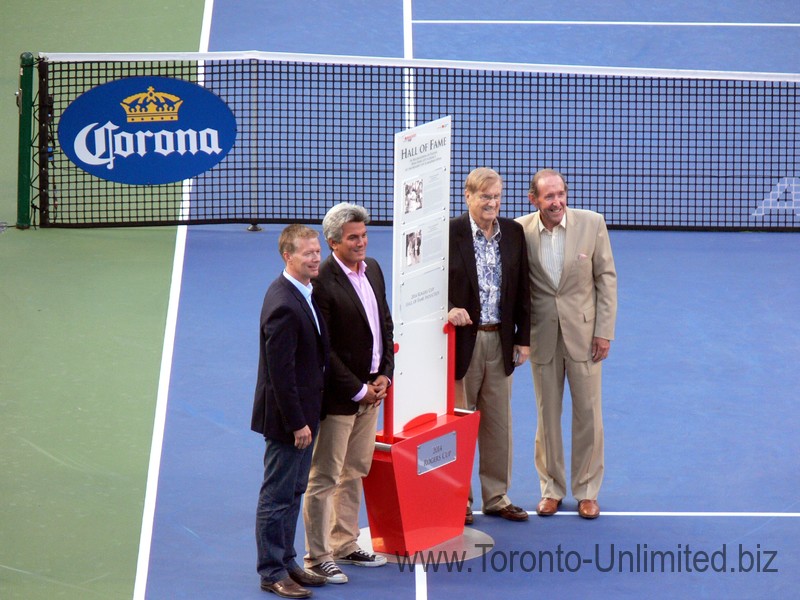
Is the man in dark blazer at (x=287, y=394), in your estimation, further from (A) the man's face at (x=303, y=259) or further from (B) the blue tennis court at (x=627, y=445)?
(B) the blue tennis court at (x=627, y=445)

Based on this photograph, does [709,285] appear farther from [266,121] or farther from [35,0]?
[35,0]

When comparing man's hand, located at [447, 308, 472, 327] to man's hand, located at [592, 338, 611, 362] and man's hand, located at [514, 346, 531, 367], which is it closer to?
man's hand, located at [514, 346, 531, 367]

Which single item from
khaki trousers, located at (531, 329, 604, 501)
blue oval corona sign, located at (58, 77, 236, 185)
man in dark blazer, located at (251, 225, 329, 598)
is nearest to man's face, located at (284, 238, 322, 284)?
man in dark blazer, located at (251, 225, 329, 598)

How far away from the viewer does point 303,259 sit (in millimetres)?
6562

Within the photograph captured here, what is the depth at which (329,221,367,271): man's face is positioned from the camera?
683cm

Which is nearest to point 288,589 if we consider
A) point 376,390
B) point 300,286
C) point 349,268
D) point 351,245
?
point 376,390

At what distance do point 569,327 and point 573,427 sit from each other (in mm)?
665

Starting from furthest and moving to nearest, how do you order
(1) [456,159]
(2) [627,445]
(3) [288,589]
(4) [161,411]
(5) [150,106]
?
(1) [456,159] < (5) [150,106] < (4) [161,411] < (2) [627,445] < (3) [288,589]

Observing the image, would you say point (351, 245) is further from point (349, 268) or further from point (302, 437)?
point (302, 437)

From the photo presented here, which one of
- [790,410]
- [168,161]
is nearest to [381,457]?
[790,410]

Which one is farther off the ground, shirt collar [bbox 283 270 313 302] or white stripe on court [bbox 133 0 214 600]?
shirt collar [bbox 283 270 313 302]

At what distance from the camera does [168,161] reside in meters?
12.8

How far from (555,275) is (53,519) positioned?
3.29 meters

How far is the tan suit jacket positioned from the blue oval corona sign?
569 centimetres
